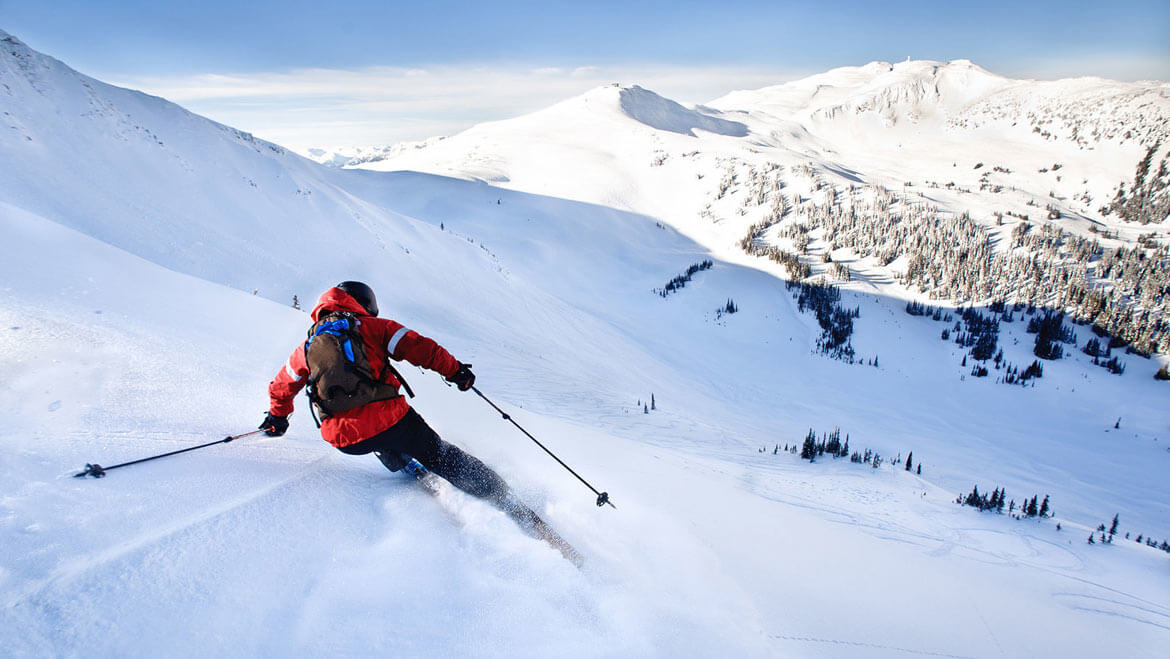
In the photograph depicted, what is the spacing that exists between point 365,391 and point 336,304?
2.65 ft

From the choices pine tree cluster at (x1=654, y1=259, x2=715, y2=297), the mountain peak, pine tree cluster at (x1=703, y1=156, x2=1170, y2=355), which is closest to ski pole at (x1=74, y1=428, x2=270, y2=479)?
pine tree cluster at (x1=654, y1=259, x2=715, y2=297)

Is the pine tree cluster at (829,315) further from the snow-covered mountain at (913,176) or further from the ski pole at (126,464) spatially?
the ski pole at (126,464)

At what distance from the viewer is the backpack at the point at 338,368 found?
3.59 metres

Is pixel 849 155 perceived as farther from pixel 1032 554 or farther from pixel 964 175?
pixel 1032 554

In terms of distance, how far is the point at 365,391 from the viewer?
3.68 metres

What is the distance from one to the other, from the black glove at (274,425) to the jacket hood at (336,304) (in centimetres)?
88

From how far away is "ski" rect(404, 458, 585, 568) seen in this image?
10.8 ft

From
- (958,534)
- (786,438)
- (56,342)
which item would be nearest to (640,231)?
(786,438)

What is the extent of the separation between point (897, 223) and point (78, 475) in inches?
2621

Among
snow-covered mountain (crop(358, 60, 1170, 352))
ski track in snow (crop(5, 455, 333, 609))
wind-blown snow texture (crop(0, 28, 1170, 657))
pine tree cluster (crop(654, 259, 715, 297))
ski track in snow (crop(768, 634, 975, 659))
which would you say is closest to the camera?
ski track in snow (crop(5, 455, 333, 609))

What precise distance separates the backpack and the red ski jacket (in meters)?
0.07

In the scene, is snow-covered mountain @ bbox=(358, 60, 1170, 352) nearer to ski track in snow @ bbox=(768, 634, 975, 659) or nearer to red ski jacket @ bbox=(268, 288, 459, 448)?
ski track in snow @ bbox=(768, 634, 975, 659)

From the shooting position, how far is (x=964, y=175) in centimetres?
11538

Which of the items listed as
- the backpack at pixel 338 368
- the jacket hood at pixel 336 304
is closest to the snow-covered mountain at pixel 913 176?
the jacket hood at pixel 336 304
